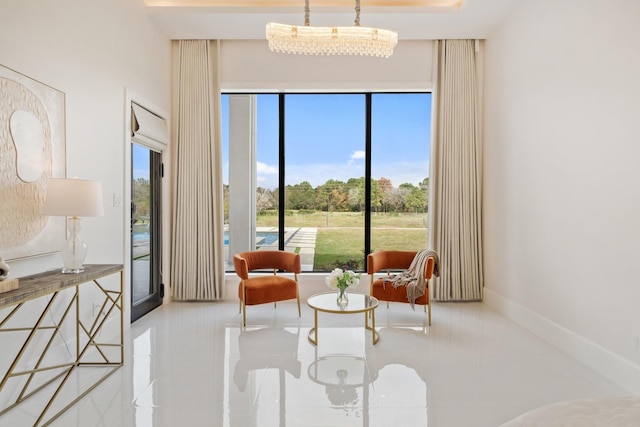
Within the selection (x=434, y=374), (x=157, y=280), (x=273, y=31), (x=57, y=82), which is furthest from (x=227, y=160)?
(x=434, y=374)

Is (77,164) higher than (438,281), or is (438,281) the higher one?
(77,164)

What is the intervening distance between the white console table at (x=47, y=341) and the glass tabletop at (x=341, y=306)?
173 cm

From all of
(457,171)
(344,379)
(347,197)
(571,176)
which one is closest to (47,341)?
(344,379)

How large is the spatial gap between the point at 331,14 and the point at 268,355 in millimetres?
3809

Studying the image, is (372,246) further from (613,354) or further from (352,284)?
(613,354)

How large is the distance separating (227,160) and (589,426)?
507cm

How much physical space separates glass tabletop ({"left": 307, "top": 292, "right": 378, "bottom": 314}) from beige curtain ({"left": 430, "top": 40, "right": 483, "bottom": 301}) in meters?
1.80

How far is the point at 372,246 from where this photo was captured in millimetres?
5445

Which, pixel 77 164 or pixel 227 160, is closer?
pixel 77 164

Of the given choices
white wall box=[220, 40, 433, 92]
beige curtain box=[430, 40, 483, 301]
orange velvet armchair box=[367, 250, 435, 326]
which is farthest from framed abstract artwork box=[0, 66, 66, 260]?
beige curtain box=[430, 40, 483, 301]

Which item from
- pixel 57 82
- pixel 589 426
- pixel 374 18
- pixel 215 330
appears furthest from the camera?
pixel 374 18

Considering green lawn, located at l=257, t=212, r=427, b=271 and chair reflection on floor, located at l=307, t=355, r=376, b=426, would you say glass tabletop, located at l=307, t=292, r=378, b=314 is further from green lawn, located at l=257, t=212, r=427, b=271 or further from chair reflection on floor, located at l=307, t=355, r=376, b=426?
green lawn, located at l=257, t=212, r=427, b=271

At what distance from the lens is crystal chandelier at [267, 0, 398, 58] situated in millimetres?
3516

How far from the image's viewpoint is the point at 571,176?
329 cm
